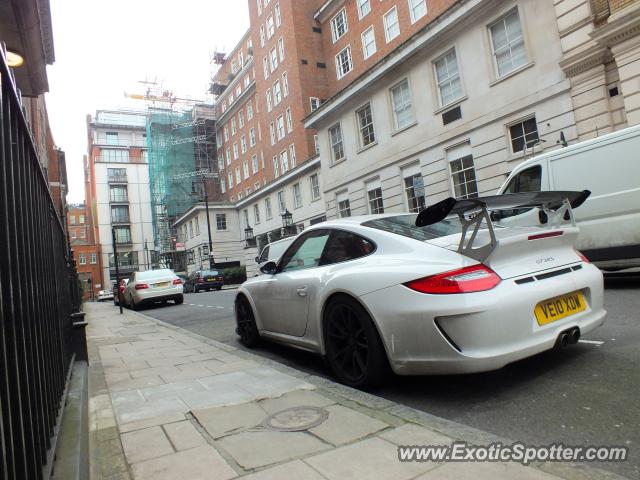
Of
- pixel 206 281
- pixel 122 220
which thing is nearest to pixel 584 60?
pixel 206 281

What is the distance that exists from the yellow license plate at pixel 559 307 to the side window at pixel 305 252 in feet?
6.75

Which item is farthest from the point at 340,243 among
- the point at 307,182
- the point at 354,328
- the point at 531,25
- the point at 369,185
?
the point at 307,182

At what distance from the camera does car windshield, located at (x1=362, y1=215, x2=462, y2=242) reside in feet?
12.1

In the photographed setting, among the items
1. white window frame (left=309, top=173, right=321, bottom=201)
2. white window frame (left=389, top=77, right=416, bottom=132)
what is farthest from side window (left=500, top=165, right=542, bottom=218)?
white window frame (left=309, top=173, right=321, bottom=201)

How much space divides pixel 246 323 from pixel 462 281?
144 inches

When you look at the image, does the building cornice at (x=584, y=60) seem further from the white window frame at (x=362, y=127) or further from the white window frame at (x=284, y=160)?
the white window frame at (x=284, y=160)

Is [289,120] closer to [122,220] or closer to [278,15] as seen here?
[278,15]

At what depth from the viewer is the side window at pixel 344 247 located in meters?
3.90

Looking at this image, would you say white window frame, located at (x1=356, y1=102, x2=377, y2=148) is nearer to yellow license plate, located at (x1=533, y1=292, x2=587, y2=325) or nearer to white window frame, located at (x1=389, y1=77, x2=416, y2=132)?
white window frame, located at (x1=389, y1=77, x2=416, y2=132)

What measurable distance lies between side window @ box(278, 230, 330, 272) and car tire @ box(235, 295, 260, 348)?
1068 millimetres

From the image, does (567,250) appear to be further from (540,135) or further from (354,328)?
(540,135)

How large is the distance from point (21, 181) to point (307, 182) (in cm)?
3146

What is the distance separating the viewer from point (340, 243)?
4.21 meters

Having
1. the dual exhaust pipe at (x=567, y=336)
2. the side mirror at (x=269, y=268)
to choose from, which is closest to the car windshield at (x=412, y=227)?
the dual exhaust pipe at (x=567, y=336)
